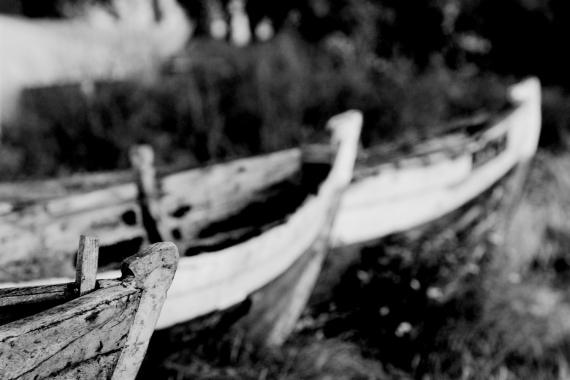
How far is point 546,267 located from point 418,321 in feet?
7.60

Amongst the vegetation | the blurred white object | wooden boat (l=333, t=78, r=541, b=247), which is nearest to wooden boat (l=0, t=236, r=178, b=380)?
the vegetation

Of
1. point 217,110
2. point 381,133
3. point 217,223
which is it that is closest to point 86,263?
point 217,223

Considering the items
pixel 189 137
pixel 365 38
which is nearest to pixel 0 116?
pixel 189 137

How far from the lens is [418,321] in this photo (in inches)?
147

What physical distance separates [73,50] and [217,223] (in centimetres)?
613

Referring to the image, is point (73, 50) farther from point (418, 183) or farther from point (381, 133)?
point (418, 183)

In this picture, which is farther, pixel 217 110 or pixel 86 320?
pixel 217 110

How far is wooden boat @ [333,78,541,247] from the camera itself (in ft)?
13.1

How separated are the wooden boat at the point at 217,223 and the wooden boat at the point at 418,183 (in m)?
0.35

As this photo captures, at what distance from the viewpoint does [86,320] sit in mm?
1522

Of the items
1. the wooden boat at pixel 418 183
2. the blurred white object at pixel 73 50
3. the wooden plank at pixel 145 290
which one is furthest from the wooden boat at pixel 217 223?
the blurred white object at pixel 73 50

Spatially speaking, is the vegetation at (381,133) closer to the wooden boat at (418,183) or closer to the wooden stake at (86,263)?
the wooden boat at (418,183)

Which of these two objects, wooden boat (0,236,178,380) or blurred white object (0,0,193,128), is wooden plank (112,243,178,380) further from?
blurred white object (0,0,193,128)

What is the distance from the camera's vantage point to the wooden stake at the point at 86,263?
60.3 inches
